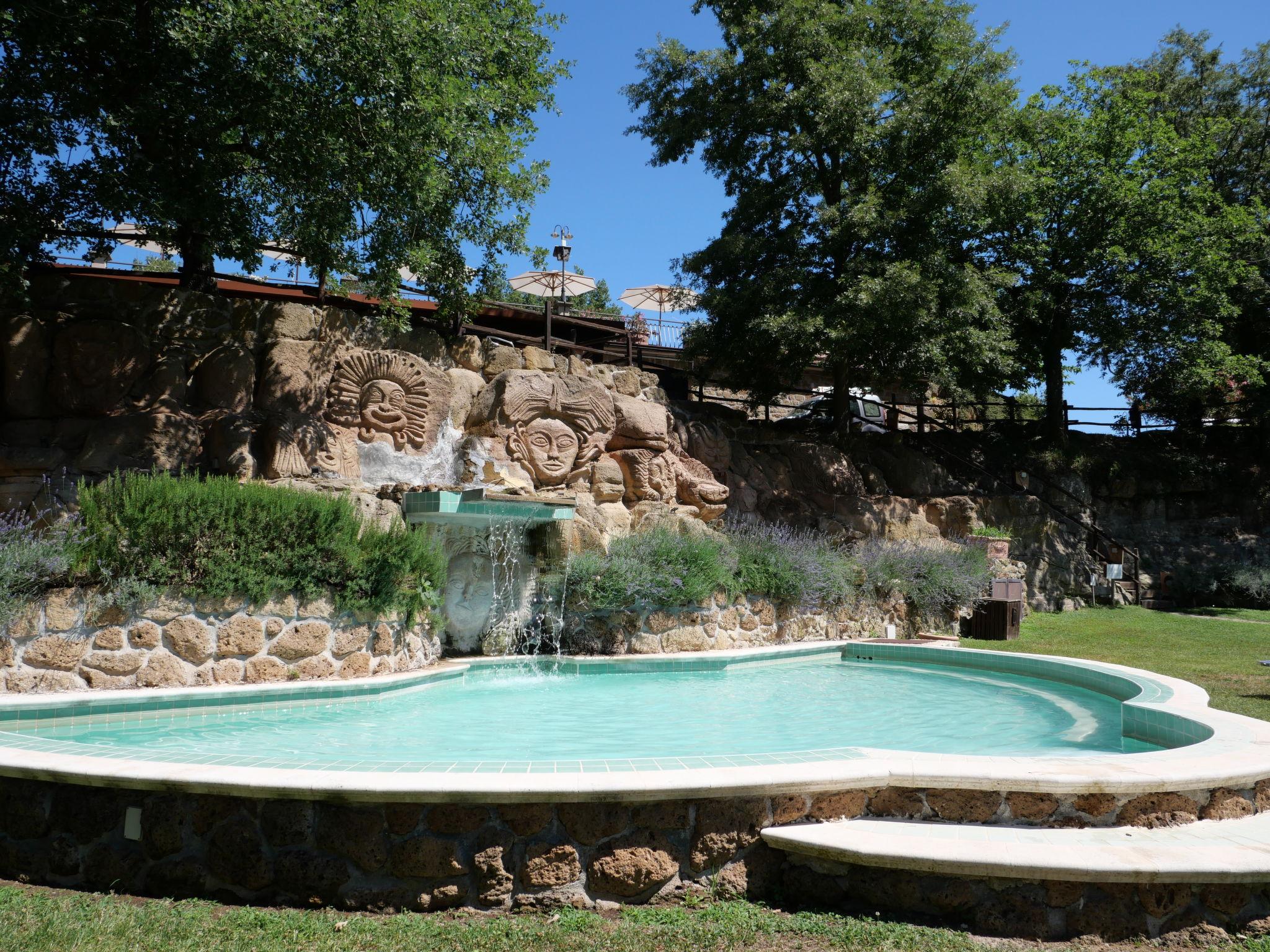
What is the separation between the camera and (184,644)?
6.91m

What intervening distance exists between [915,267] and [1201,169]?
9.51 m

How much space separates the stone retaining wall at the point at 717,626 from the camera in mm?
10086

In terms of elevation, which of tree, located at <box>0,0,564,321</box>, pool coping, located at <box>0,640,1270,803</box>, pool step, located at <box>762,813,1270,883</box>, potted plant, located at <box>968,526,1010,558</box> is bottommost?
pool step, located at <box>762,813,1270,883</box>

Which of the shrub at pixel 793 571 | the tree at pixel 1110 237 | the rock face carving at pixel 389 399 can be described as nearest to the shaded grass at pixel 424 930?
the shrub at pixel 793 571

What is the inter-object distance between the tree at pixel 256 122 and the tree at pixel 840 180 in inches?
255

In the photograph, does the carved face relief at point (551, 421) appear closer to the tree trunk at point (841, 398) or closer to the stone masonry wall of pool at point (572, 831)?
the tree trunk at point (841, 398)

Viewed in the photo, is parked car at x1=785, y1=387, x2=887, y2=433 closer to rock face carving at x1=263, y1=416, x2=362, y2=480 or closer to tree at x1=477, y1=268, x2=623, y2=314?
tree at x1=477, y1=268, x2=623, y2=314

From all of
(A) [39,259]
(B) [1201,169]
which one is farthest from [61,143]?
(B) [1201,169]

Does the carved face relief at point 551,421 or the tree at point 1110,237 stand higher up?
the tree at point 1110,237

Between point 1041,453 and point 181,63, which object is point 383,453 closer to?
point 181,63

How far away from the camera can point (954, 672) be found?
9164 mm

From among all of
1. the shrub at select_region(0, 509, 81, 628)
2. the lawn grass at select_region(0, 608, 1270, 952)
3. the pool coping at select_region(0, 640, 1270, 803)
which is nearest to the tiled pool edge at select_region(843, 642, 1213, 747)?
the pool coping at select_region(0, 640, 1270, 803)

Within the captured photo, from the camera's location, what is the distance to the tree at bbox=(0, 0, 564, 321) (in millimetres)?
8523

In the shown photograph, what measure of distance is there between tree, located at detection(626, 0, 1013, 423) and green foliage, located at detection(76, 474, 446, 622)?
891cm
